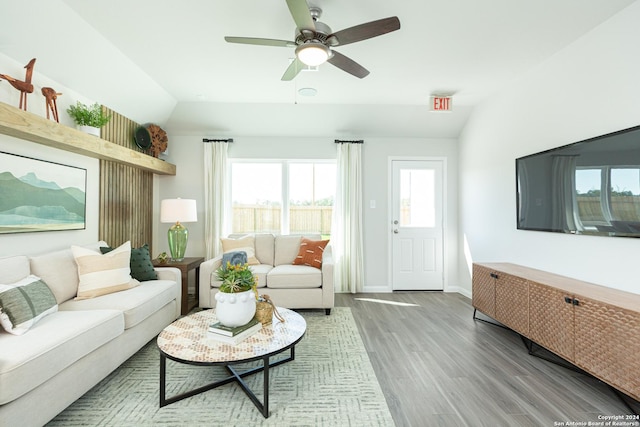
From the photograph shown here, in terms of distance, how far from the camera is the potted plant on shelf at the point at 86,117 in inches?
109

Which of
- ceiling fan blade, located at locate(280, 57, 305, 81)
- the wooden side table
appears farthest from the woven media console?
the wooden side table

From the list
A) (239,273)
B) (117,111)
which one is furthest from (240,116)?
(239,273)

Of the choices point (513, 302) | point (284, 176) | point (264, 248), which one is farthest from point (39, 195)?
point (513, 302)

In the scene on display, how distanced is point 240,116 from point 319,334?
10.2 feet

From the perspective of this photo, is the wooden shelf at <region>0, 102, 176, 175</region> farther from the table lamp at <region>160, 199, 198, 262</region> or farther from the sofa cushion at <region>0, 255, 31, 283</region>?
the sofa cushion at <region>0, 255, 31, 283</region>

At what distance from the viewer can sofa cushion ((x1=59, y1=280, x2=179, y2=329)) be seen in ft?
7.35

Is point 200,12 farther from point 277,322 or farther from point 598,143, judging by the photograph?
point 598,143

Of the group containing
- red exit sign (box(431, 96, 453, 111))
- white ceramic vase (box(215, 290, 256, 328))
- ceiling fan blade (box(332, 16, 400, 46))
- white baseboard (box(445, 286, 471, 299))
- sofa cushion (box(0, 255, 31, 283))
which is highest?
red exit sign (box(431, 96, 453, 111))

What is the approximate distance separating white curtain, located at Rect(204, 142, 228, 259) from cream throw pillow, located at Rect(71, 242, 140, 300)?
5.52 feet

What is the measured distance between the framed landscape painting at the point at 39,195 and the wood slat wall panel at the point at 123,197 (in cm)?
32

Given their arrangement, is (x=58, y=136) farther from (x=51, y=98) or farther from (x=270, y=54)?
(x=270, y=54)

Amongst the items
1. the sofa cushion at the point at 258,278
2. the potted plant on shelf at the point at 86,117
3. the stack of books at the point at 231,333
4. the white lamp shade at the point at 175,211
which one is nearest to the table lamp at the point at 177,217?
the white lamp shade at the point at 175,211

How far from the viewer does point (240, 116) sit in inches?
165

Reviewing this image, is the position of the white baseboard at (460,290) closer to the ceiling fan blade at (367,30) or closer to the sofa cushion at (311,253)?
the sofa cushion at (311,253)
